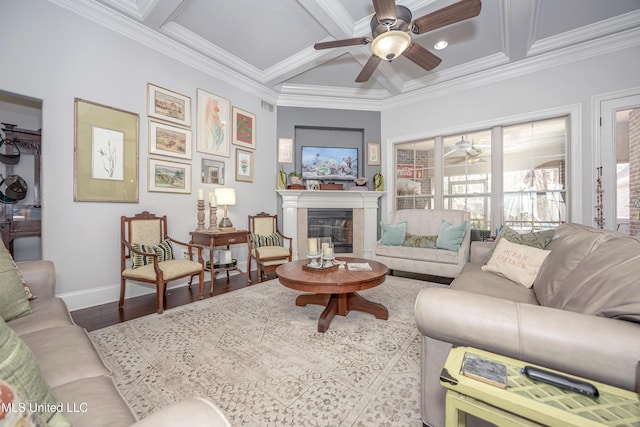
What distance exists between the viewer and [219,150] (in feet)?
13.0

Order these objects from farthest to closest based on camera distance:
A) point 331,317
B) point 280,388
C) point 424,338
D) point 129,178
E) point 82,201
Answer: point 129,178 → point 82,201 → point 331,317 → point 280,388 → point 424,338

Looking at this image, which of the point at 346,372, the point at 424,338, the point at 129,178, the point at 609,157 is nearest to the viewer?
the point at 424,338

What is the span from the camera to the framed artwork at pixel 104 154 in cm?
269

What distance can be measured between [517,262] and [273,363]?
78.2 inches

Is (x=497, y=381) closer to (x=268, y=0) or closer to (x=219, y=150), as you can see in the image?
(x=268, y=0)

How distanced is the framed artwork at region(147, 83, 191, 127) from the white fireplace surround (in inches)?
76.1

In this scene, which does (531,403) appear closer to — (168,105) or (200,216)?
(200,216)

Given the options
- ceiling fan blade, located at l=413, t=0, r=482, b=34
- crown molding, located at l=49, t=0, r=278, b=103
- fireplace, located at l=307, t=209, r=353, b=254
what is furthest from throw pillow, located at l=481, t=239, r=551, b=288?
crown molding, located at l=49, t=0, r=278, b=103

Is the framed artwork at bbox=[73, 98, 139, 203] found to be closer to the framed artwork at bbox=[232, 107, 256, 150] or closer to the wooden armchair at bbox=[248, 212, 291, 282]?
the framed artwork at bbox=[232, 107, 256, 150]

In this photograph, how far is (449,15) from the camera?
2.25 meters

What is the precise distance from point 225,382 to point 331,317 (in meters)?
0.97

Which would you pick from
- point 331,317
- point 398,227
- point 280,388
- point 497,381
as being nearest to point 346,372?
point 280,388

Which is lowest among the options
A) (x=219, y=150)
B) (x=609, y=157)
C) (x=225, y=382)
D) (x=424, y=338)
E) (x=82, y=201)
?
(x=225, y=382)

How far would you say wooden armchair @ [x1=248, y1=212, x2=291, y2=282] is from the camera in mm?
3737
